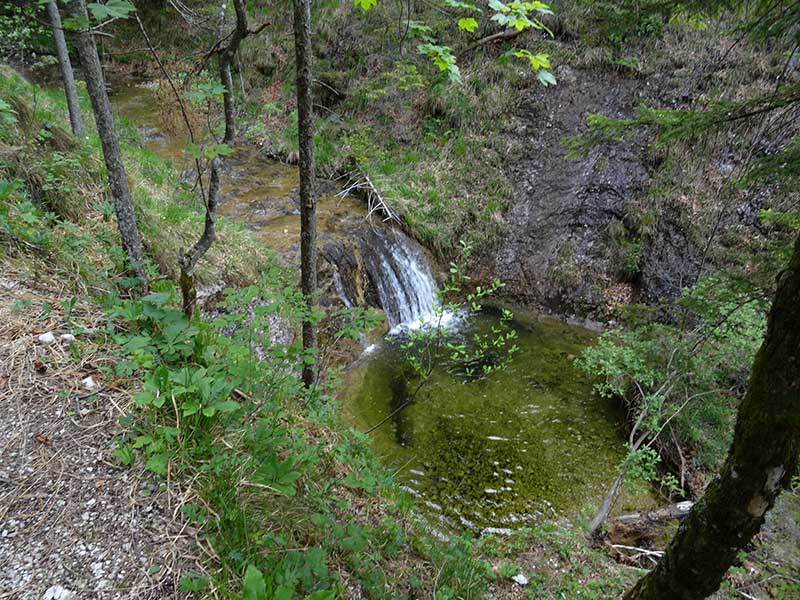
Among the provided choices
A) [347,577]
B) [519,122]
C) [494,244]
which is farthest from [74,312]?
[519,122]

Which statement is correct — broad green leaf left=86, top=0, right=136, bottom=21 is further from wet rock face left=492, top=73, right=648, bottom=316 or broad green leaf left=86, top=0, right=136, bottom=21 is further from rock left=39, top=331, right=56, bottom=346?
wet rock face left=492, top=73, right=648, bottom=316

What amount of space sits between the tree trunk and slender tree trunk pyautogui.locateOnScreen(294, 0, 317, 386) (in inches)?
84.2

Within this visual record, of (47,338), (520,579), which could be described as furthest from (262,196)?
(520,579)

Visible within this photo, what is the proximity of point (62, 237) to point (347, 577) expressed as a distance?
10.6ft

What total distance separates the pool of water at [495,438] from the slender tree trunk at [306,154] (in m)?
2.29

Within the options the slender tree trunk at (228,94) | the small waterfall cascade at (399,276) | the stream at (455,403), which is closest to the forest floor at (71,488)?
the slender tree trunk at (228,94)

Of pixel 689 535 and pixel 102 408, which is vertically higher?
pixel 689 535

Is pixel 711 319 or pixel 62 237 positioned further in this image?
pixel 711 319

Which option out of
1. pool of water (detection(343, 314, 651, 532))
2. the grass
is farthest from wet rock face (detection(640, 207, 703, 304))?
the grass

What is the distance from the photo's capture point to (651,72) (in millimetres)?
10305

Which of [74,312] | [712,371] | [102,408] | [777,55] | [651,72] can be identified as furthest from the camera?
[651,72]

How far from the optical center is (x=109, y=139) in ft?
9.82

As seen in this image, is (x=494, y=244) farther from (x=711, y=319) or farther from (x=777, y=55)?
(x=777, y=55)

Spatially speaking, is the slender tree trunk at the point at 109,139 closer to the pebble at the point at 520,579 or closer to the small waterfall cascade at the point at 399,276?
the pebble at the point at 520,579
